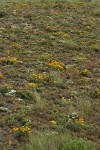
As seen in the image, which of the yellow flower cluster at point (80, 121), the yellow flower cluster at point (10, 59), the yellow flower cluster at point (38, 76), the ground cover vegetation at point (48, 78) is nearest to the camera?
the ground cover vegetation at point (48, 78)

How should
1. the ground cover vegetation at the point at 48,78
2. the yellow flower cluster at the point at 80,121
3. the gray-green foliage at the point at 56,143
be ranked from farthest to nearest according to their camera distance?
the yellow flower cluster at the point at 80,121
the ground cover vegetation at the point at 48,78
the gray-green foliage at the point at 56,143

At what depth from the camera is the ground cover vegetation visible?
8.03 metres

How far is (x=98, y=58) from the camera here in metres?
14.5

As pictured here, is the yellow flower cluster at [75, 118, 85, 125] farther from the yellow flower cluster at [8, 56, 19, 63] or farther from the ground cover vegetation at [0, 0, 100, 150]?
the yellow flower cluster at [8, 56, 19, 63]

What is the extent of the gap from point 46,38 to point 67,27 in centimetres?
245

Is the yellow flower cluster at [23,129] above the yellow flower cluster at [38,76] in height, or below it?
above

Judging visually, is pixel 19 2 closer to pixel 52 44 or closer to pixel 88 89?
pixel 52 44

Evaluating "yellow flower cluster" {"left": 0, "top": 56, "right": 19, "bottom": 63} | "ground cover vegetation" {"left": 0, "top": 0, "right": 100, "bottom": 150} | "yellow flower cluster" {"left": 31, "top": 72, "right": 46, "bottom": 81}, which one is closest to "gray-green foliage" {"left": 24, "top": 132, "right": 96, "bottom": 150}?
"ground cover vegetation" {"left": 0, "top": 0, "right": 100, "bottom": 150}

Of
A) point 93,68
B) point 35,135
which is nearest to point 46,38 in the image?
point 93,68

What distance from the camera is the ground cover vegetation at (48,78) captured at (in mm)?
8031

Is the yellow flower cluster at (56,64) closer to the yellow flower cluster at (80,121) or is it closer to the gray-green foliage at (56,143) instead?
the yellow flower cluster at (80,121)

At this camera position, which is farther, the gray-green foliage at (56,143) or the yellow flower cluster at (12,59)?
the yellow flower cluster at (12,59)

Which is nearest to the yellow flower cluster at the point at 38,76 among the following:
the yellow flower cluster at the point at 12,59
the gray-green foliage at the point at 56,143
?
the yellow flower cluster at the point at 12,59

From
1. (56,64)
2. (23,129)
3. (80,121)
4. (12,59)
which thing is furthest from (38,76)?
(23,129)
